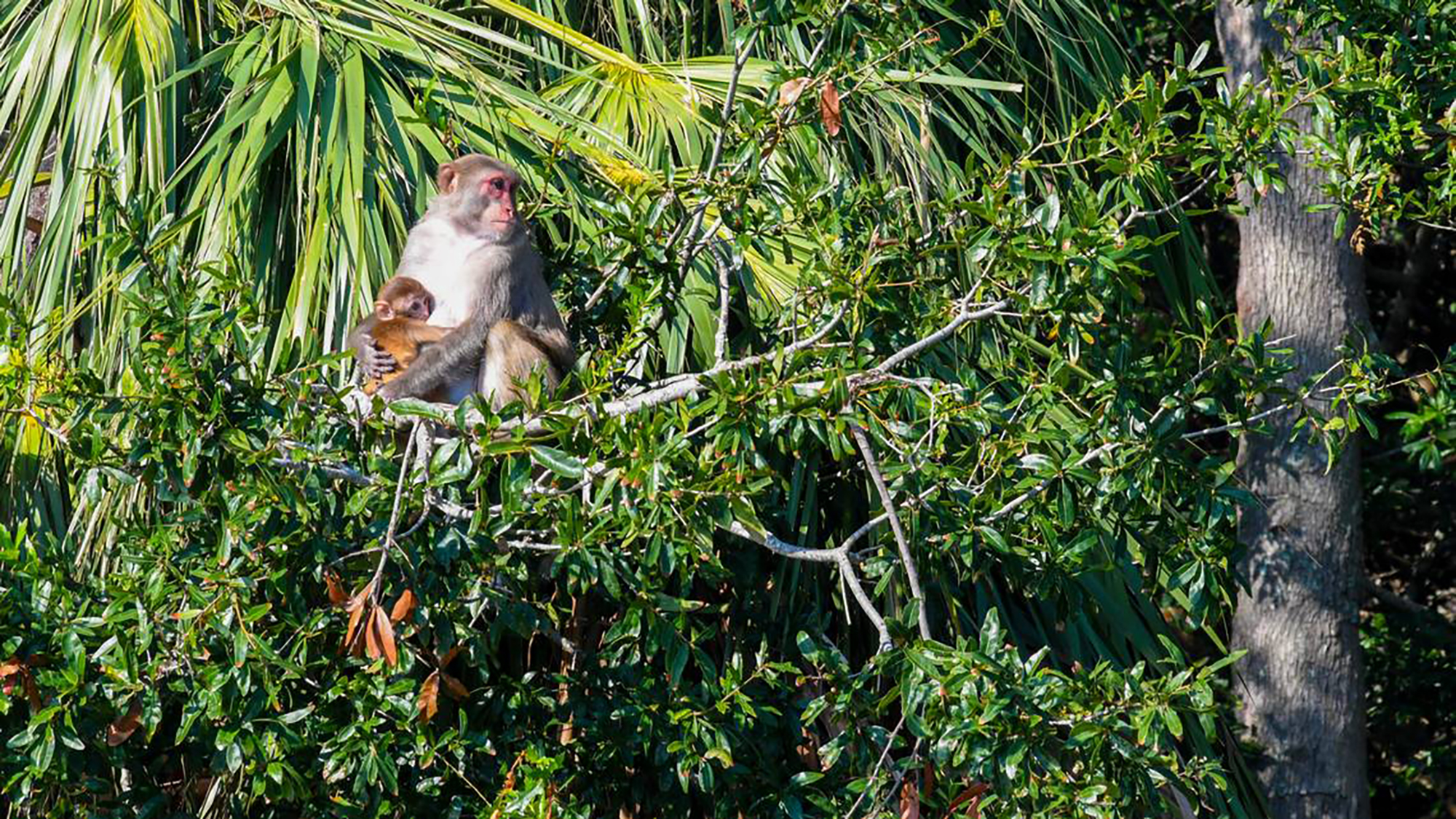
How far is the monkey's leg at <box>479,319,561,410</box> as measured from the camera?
3814 mm

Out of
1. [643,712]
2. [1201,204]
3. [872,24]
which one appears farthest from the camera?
[1201,204]

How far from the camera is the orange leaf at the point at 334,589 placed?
9.20 feet

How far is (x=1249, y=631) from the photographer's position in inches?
219

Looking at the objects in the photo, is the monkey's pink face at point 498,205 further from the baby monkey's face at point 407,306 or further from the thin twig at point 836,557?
the thin twig at point 836,557

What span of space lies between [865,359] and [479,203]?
4.63 ft

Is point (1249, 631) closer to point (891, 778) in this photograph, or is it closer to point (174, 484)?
point (891, 778)

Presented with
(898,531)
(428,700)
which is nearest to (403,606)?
(428,700)

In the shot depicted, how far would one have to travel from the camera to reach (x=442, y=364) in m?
3.92

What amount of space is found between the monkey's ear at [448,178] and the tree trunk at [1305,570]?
2.64 m

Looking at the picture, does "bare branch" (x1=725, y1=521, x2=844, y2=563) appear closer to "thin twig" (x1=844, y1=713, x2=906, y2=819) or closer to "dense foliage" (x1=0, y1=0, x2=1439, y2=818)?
"dense foliage" (x1=0, y1=0, x2=1439, y2=818)

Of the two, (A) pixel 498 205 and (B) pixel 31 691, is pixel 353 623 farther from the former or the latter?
(A) pixel 498 205

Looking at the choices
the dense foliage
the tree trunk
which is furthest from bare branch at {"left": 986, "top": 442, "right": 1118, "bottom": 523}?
the tree trunk

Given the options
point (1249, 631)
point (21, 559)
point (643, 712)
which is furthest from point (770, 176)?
point (1249, 631)

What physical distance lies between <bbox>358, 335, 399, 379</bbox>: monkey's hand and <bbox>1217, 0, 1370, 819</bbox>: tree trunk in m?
2.78
